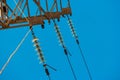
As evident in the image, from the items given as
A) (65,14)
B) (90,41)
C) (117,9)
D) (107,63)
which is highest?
(117,9)

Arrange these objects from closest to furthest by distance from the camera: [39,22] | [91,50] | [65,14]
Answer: [39,22] < [65,14] < [91,50]

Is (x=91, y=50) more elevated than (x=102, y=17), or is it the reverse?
(x=102, y=17)

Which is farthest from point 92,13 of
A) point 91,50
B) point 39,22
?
point 39,22

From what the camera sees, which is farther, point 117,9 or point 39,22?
point 117,9

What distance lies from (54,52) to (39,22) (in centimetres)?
657

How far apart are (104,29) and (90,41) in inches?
24.9

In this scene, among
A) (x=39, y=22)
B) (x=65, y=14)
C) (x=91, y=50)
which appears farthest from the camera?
(x=91, y=50)

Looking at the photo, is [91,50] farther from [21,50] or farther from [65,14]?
[65,14]

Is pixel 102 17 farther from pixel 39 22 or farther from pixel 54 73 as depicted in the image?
pixel 39 22

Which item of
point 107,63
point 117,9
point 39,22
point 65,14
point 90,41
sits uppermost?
point 117,9

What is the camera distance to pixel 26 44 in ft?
37.7

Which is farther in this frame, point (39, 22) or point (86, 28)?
point (86, 28)

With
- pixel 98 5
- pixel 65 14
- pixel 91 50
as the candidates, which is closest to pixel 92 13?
pixel 98 5

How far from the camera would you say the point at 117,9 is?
11.2m
